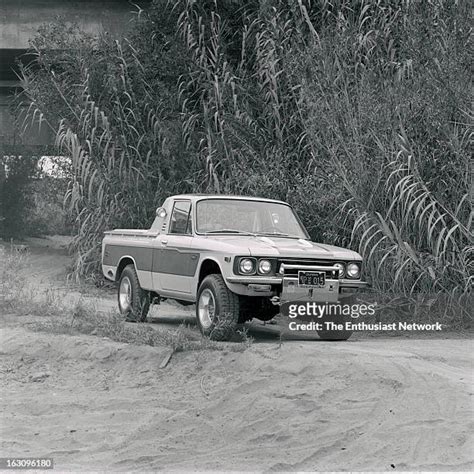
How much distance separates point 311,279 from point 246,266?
618 millimetres

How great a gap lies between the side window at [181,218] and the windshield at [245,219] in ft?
0.50

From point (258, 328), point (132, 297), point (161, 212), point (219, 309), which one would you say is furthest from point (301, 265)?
point (132, 297)

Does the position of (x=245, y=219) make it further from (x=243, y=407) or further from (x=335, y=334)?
(x=243, y=407)

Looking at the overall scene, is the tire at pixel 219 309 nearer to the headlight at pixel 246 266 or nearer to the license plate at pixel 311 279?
the headlight at pixel 246 266

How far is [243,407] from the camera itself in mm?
6770

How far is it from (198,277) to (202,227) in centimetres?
66

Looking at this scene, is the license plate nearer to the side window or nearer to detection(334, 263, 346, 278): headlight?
detection(334, 263, 346, 278): headlight

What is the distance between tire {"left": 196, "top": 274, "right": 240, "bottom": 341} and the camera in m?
8.41

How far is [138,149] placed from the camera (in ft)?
48.2

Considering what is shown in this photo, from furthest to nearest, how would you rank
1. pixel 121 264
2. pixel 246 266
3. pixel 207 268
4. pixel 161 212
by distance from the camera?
1. pixel 121 264
2. pixel 161 212
3. pixel 207 268
4. pixel 246 266

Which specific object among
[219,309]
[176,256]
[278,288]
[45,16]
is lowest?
[219,309]

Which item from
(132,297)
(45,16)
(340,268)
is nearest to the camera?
(340,268)

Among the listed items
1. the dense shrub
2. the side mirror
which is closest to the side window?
the side mirror

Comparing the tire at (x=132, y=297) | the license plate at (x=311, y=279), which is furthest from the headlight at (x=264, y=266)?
the tire at (x=132, y=297)
